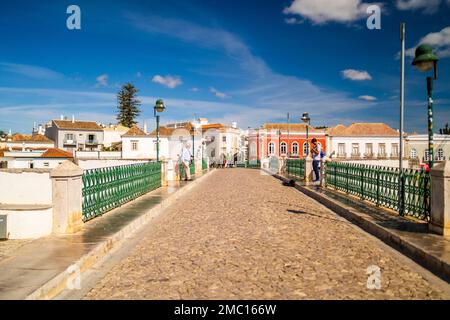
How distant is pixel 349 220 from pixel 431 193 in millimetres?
2611

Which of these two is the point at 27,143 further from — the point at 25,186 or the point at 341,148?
the point at 341,148

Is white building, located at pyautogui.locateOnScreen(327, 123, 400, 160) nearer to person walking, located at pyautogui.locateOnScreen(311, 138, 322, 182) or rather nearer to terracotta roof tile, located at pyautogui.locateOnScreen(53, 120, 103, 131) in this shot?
terracotta roof tile, located at pyautogui.locateOnScreen(53, 120, 103, 131)

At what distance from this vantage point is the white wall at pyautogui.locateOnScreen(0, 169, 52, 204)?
3697cm

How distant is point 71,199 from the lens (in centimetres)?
673

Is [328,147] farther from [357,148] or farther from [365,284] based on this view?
[365,284]

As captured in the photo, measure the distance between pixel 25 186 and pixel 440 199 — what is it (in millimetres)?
42042

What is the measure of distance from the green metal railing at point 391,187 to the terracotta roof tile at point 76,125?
66.0 metres

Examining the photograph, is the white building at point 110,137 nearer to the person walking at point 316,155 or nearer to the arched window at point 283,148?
the arched window at point 283,148

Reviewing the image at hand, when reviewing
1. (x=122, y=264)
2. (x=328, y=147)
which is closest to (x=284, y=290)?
(x=122, y=264)

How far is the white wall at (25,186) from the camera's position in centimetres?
3697

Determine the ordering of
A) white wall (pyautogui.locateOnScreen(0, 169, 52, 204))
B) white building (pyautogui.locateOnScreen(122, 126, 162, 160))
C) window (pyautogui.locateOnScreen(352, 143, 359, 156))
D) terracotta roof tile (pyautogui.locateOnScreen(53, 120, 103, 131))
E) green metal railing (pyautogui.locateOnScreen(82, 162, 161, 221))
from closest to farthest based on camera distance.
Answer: green metal railing (pyautogui.locateOnScreen(82, 162, 161, 221))
white wall (pyautogui.locateOnScreen(0, 169, 52, 204))
white building (pyautogui.locateOnScreen(122, 126, 162, 160))
terracotta roof tile (pyautogui.locateOnScreen(53, 120, 103, 131))
window (pyautogui.locateOnScreen(352, 143, 359, 156))

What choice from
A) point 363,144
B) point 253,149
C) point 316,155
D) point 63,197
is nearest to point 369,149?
point 363,144

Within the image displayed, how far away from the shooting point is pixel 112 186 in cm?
963

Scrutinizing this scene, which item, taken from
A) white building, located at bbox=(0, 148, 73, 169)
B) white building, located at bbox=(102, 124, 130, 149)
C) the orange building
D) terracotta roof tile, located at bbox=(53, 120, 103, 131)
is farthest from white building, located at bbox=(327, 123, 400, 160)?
white building, located at bbox=(0, 148, 73, 169)
